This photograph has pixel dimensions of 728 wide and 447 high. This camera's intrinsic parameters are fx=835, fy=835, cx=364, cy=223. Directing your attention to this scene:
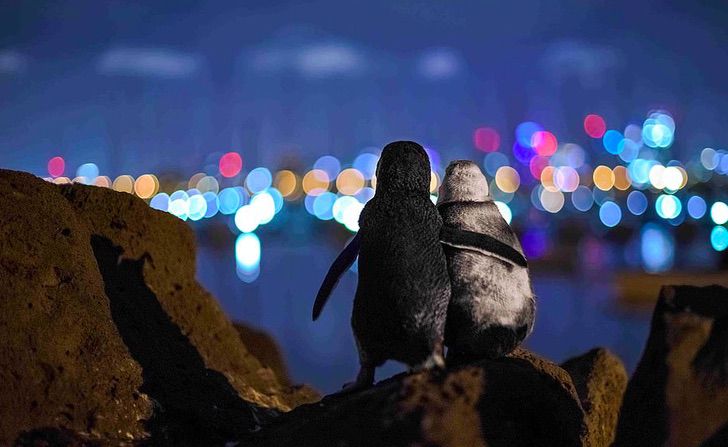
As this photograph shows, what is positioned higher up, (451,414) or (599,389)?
(451,414)

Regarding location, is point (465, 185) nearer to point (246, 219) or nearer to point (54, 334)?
point (54, 334)

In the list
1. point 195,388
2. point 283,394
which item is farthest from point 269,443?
point 283,394

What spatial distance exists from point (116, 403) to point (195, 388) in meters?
0.59

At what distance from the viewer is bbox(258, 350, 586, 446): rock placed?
3.01 metres

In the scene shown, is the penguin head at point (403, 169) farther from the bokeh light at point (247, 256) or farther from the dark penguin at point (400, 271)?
the bokeh light at point (247, 256)

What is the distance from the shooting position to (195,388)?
4395 mm

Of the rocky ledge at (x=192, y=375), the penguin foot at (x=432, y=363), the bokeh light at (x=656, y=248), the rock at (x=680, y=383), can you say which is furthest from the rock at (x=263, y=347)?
the bokeh light at (x=656, y=248)

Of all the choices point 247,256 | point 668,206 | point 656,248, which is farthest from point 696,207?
point 247,256

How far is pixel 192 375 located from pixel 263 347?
2335 mm

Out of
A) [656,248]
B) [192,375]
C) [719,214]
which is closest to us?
[192,375]

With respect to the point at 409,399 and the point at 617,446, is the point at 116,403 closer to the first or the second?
the point at 409,399

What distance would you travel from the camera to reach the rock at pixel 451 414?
3.01 metres

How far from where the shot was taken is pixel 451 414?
3.02 m

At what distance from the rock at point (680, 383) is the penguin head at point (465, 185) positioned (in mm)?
958
